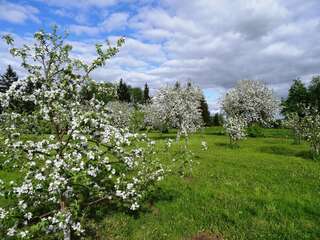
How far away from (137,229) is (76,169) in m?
3.90

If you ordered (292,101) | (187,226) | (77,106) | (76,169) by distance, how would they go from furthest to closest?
(292,101), (187,226), (77,106), (76,169)

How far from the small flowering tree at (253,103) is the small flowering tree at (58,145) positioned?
64258mm

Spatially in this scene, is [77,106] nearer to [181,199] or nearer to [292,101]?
[181,199]

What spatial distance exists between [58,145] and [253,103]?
67.8 meters

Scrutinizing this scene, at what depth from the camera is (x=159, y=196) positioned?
13477mm

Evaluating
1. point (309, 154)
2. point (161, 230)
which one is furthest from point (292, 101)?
point (161, 230)

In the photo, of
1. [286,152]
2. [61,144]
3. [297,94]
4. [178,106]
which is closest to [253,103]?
[178,106]

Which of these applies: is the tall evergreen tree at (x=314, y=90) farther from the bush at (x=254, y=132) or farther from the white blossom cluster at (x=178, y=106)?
the white blossom cluster at (x=178, y=106)

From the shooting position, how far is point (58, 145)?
8445mm

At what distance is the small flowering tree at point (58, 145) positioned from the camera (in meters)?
7.89

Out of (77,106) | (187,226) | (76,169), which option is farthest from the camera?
(187,226)

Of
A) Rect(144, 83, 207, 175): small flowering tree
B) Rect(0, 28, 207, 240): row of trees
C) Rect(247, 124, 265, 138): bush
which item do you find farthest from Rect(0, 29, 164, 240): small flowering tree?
Rect(247, 124, 265, 138): bush

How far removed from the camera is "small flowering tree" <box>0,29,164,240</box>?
7.89 metres

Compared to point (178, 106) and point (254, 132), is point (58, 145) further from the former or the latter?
point (254, 132)
